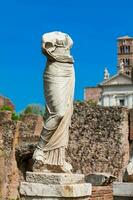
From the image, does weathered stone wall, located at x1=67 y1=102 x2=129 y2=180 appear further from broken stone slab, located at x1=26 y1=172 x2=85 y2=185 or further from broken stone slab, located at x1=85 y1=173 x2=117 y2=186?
broken stone slab, located at x1=26 y1=172 x2=85 y2=185

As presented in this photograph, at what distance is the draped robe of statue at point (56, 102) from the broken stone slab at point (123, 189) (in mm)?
643

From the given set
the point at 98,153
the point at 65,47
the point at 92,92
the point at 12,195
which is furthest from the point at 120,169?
the point at 92,92

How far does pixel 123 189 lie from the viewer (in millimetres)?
6551

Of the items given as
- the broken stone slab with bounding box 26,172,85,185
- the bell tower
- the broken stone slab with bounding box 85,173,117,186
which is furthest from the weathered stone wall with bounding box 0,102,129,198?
the bell tower

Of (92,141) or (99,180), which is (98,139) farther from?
(99,180)

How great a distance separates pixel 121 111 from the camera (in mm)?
19609

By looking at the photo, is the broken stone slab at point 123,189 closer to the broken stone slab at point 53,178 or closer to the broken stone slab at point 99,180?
the broken stone slab at point 53,178

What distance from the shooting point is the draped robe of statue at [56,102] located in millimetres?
6617

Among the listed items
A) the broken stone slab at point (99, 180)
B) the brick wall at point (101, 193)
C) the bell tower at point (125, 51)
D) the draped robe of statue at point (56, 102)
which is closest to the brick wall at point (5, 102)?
the broken stone slab at point (99, 180)

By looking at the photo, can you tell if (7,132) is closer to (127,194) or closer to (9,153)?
(9,153)

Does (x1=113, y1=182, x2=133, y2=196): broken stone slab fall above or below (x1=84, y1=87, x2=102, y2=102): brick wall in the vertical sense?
below

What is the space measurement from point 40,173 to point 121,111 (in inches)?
525

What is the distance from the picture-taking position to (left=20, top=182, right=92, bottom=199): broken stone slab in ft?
20.5

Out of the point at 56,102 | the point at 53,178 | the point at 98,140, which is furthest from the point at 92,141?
the point at 53,178
